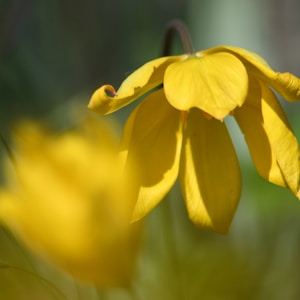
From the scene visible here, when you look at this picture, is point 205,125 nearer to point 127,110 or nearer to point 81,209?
point 81,209

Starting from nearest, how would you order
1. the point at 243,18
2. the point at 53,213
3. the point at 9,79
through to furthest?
1. the point at 53,213
2. the point at 9,79
3. the point at 243,18

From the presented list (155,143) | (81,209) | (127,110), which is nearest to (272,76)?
(155,143)

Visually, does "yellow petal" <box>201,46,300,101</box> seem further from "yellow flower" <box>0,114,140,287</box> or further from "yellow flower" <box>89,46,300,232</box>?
"yellow flower" <box>0,114,140,287</box>

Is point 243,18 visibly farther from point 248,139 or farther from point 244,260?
point 244,260

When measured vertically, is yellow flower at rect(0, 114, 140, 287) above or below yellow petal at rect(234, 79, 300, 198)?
above

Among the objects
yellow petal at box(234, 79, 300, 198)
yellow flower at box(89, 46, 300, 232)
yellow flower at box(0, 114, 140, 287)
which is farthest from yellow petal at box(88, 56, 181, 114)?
yellow flower at box(0, 114, 140, 287)

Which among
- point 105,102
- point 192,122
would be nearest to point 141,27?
point 192,122
